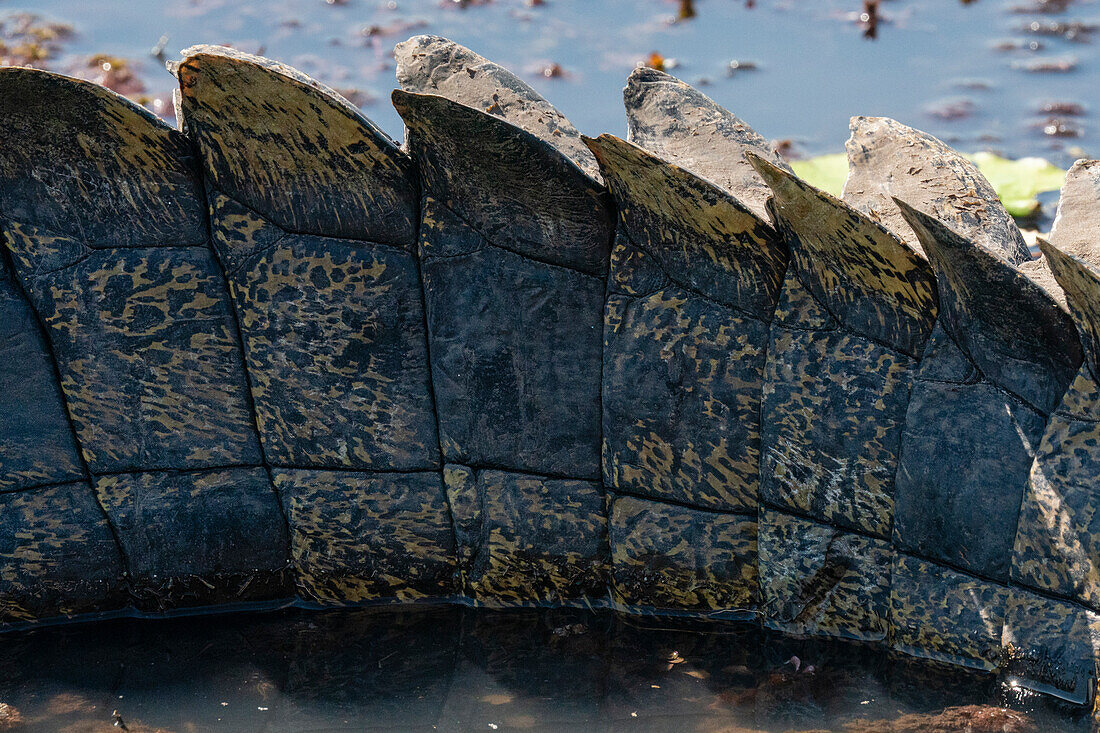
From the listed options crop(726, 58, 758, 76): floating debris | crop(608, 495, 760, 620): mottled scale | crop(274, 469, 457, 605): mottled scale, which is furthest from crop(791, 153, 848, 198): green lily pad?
crop(274, 469, 457, 605): mottled scale

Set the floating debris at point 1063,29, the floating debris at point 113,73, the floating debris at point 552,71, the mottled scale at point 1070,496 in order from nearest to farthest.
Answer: the mottled scale at point 1070,496, the floating debris at point 113,73, the floating debris at point 552,71, the floating debris at point 1063,29

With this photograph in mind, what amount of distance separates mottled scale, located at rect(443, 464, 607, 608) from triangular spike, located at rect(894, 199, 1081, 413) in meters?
0.79

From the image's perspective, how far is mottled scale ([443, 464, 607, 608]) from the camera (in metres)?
2.31

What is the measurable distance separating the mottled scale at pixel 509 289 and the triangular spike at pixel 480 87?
0.21 meters

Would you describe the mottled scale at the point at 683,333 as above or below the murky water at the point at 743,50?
below

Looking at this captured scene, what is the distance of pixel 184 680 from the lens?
2.33m

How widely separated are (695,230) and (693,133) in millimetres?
449

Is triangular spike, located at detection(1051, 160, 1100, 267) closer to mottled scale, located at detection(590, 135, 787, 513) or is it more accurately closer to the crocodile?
the crocodile

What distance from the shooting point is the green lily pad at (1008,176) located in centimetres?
424

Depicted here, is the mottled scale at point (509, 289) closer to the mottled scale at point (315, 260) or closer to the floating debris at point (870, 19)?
the mottled scale at point (315, 260)

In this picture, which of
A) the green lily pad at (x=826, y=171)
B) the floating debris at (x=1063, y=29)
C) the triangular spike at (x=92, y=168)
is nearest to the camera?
the triangular spike at (x=92, y=168)

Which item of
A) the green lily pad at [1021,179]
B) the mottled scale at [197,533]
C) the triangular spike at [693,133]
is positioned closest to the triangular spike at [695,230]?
the triangular spike at [693,133]

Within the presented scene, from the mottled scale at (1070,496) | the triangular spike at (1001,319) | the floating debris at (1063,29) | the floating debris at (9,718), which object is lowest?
the floating debris at (9,718)

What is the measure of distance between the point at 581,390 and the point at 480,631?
61 centimetres
